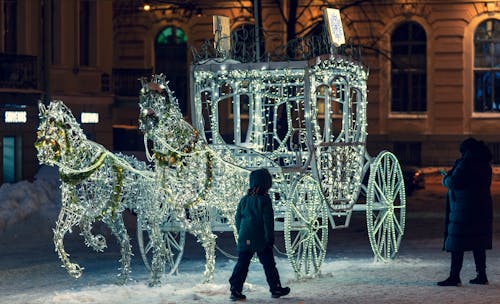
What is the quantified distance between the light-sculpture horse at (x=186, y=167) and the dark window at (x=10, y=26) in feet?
62.9

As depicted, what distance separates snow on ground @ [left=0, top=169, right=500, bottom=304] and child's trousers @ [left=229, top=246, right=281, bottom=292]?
8.2 inches

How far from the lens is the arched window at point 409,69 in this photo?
4478 centimetres

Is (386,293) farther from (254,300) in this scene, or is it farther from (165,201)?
(165,201)

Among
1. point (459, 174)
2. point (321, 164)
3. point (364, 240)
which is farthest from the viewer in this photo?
point (364, 240)

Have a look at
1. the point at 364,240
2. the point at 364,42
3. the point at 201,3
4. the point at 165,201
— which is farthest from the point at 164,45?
the point at 165,201

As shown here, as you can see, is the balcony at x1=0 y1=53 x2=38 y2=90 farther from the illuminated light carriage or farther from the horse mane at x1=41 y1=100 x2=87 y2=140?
the horse mane at x1=41 y1=100 x2=87 y2=140

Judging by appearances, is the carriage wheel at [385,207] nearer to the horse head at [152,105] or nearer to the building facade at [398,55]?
the horse head at [152,105]

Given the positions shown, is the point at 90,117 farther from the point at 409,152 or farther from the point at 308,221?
the point at 308,221

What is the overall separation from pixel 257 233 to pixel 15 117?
61.2 ft

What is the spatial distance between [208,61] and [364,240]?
A: 5.43m

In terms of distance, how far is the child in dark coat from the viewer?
13.7m

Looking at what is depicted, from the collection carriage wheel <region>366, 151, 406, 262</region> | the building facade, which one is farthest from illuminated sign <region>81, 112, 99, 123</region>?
carriage wheel <region>366, 151, 406, 262</region>

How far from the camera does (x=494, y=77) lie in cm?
4453

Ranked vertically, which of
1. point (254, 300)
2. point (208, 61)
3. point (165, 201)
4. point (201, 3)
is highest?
point (201, 3)
